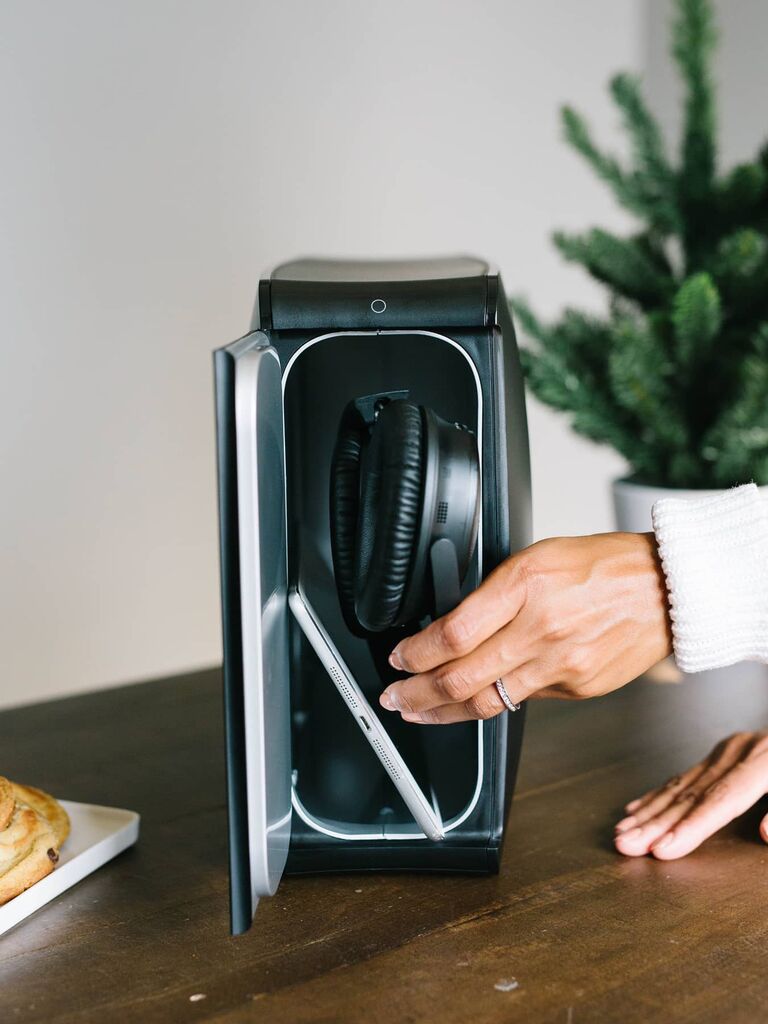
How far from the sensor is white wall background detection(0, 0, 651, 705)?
5.94 ft

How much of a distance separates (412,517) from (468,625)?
0.28ft

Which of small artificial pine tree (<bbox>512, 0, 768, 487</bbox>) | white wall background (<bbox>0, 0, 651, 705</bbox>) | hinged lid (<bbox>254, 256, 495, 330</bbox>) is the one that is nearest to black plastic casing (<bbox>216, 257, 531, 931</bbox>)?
hinged lid (<bbox>254, 256, 495, 330</bbox>)

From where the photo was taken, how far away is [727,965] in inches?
22.5

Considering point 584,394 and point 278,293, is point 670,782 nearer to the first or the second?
point 278,293

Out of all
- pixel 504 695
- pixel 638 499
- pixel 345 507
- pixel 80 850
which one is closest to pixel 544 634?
pixel 504 695

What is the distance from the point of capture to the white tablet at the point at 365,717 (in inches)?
26.4

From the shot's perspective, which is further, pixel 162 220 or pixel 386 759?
pixel 162 220

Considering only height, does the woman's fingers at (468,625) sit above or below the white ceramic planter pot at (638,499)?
above

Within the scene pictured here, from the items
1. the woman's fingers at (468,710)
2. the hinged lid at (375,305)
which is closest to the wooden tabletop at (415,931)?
the woman's fingers at (468,710)

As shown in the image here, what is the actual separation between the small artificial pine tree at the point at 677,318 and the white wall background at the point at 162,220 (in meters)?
0.73

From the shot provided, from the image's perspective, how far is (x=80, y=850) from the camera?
702 mm

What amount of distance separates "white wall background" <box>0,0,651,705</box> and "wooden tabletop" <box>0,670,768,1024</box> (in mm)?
1073

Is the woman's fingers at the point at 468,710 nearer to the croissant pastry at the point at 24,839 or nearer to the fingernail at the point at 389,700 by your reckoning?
the fingernail at the point at 389,700

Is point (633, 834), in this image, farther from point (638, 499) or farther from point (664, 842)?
point (638, 499)
